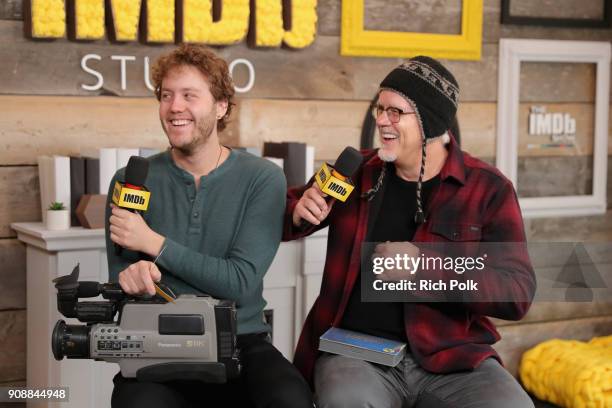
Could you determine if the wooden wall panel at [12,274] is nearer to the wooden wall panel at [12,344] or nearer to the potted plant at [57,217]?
the wooden wall panel at [12,344]

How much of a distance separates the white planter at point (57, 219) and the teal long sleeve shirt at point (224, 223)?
1.71ft

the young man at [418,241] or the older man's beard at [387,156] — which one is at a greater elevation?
the older man's beard at [387,156]

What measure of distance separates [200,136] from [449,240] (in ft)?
2.27

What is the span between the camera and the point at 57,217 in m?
2.83

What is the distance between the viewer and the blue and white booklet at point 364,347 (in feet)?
7.31

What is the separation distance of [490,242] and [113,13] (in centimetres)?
148

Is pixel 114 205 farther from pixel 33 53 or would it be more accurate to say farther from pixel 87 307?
pixel 33 53

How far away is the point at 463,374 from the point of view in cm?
227

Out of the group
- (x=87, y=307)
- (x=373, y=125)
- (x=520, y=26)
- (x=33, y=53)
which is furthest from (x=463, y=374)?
(x=520, y=26)

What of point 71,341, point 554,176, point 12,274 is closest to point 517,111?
point 554,176

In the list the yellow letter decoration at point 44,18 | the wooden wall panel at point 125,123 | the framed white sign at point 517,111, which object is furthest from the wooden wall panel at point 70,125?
the framed white sign at point 517,111

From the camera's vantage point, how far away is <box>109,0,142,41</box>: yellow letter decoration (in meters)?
3.02

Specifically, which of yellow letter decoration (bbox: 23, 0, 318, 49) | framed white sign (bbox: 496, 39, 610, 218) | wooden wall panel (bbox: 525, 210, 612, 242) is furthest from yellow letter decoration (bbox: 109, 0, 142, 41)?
wooden wall panel (bbox: 525, 210, 612, 242)

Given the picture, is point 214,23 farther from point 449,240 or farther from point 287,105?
point 449,240
